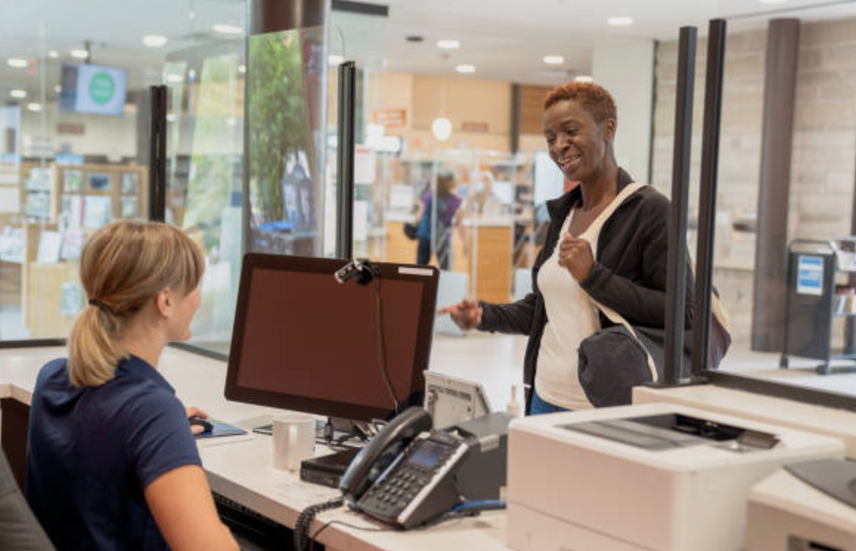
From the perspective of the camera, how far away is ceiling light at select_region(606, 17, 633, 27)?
A: 8992 mm

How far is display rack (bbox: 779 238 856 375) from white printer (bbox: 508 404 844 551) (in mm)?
6184

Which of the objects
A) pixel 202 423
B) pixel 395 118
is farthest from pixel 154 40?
pixel 202 423

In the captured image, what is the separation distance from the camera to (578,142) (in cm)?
253

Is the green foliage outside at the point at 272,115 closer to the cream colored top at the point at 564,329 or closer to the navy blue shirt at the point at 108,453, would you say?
the cream colored top at the point at 564,329

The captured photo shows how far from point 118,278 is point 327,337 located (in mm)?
734

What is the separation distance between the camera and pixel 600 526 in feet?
4.96

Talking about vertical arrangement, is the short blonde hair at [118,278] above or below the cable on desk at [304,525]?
above

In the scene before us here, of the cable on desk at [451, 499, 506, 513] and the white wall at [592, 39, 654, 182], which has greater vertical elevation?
the white wall at [592, 39, 654, 182]

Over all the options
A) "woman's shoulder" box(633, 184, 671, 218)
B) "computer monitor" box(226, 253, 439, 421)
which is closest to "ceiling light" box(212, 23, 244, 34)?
"computer monitor" box(226, 253, 439, 421)

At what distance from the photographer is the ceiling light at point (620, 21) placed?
29.5ft

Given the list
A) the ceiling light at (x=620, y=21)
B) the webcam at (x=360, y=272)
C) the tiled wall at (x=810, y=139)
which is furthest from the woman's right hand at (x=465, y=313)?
the ceiling light at (x=620, y=21)

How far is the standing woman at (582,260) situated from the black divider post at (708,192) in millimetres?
162

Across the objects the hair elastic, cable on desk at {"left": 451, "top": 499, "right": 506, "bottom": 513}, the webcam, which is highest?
the webcam

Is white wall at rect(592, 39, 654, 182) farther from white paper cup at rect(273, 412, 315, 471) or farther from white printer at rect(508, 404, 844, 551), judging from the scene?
white printer at rect(508, 404, 844, 551)
